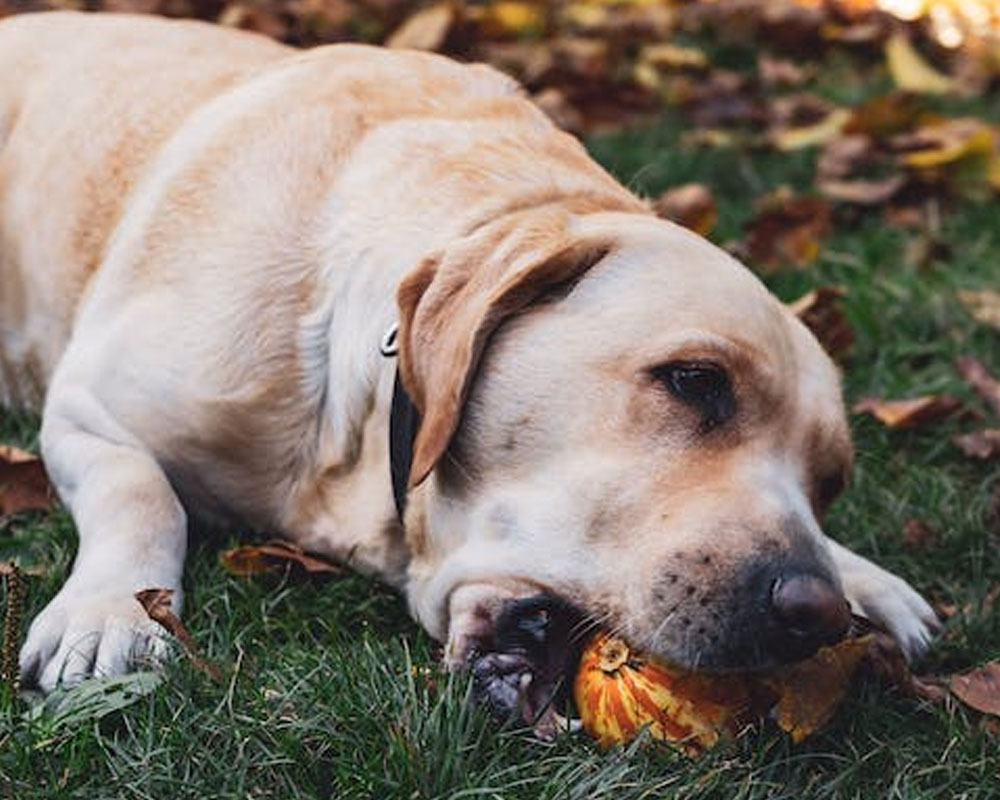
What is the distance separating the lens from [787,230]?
545 cm

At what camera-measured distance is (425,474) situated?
8.98ft

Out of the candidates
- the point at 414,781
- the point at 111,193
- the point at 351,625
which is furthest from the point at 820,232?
the point at 414,781

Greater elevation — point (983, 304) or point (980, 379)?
point (980, 379)

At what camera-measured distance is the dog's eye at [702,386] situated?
2.74 m

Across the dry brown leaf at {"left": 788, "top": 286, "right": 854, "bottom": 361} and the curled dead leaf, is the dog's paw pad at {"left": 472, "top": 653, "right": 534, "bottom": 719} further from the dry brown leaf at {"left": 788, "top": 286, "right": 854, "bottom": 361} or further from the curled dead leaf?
the dry brown leaf at {"left": 788, "top": 286, "right": 854, "bottom": 361}

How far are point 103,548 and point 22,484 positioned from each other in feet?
1.90

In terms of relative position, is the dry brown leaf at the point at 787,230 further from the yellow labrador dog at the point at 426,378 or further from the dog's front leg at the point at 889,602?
the dog's front leg at the point at 889,602

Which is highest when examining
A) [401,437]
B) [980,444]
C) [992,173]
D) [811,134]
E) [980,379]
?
[401,437]

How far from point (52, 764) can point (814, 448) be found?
51.9 inches

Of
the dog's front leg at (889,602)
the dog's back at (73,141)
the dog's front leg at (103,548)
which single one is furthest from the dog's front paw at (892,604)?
the dog's back at (73,141)

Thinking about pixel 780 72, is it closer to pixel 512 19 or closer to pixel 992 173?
pixel 512 19

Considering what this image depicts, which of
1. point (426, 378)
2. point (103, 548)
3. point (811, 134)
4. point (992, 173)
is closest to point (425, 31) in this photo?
point (811, 134)

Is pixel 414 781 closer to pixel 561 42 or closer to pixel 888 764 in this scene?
pixel 888 764

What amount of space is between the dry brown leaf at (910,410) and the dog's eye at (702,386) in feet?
4.74
